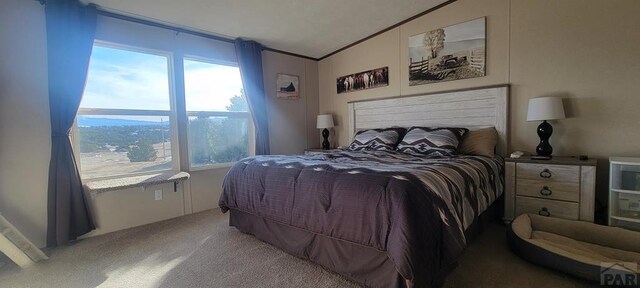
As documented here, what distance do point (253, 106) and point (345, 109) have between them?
1.55m

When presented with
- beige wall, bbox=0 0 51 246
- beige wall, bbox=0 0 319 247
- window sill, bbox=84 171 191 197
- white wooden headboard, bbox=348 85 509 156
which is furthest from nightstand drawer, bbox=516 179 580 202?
beige wall, bbox=0 0 51 246

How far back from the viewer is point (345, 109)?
4.49 meters

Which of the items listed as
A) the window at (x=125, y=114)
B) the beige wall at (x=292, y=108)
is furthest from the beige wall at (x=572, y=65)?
the window at (x=125, y=114)

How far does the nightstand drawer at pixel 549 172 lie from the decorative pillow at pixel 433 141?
23.3 inches

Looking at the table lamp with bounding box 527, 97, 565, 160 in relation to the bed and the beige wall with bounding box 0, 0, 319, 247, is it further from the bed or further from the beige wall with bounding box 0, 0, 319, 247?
the beige wall with bounding box 0, 0, 319, 247

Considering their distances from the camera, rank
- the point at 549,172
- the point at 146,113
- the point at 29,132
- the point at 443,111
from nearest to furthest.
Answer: the point at 549,172 < the point at 29,132 < the point at 146,113 < the point at 443,111

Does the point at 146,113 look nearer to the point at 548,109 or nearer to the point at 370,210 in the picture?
the point at 370,210

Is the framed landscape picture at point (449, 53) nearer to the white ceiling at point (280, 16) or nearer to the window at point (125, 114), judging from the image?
the white ceiling at point (280, 16)

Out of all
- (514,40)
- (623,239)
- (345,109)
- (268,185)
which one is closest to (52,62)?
(268,185)

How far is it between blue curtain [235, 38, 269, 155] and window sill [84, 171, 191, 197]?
120 cm

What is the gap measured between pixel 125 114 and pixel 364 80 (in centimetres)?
322

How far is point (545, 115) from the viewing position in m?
2.37

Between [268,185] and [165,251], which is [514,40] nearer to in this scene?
[268,185]

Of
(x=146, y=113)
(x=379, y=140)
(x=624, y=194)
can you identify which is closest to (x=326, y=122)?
(x=379, y=140)
